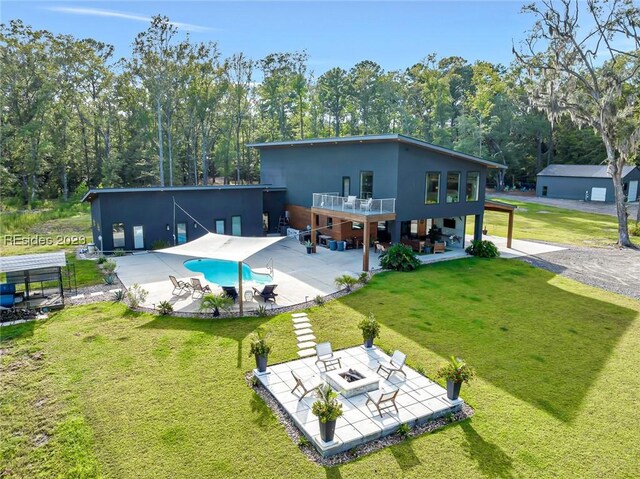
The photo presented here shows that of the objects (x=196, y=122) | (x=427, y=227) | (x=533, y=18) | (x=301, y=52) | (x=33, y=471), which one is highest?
(x=301, y=52)

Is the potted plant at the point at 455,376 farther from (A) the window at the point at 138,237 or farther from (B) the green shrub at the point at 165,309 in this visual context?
(A) the window at the point at 138,237

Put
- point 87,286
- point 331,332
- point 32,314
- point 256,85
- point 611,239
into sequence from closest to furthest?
point 331,332 < point 32,314 < point 87,286 < point 611,239 < point 256,85

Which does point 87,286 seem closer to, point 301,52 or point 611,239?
point 611,239

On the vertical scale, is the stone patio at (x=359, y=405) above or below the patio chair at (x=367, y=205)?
below

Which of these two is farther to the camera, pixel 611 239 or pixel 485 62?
pixel 485 62

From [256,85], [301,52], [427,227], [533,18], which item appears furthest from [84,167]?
[533,18]

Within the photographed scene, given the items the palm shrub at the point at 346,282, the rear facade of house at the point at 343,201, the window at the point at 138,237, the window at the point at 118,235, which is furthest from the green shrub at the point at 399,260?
the window at the point at 118,235

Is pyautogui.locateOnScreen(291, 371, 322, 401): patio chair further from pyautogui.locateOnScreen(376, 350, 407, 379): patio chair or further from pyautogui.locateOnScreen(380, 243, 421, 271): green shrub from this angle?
pyautogui.locateOnScreen(380, 243, 421, 271): green shrub
